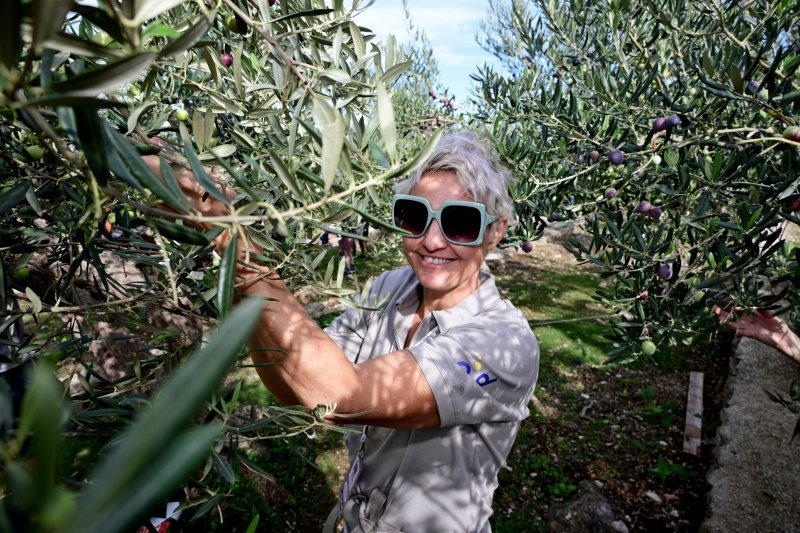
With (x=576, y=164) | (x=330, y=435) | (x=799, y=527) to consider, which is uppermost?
(x=576, y=164)

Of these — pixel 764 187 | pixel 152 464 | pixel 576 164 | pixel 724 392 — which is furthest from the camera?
pixel 724 392

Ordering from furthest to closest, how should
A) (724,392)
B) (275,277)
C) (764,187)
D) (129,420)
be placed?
(724,392)
(764,187)
(275,277)
(129,420)

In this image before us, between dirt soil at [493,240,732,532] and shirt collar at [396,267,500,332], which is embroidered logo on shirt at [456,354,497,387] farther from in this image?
dirt soil at [493,240,732,532]

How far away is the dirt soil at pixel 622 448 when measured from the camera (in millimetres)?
4082

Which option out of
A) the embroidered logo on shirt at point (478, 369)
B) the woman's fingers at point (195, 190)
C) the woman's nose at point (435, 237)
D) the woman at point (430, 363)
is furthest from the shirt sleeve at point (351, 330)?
the woman's fingers at point (195, 190)

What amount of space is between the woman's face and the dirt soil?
2.72 m

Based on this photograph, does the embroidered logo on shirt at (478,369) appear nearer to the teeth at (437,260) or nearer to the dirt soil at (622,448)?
the teeth at (437,260)

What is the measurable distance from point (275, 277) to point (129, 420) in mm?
448

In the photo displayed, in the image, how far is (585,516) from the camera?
3787mm

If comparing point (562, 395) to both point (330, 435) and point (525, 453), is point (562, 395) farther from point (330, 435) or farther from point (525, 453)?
point (330, 435)

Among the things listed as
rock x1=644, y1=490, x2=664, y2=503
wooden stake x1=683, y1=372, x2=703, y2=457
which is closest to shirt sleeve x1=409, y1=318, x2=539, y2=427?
rock x1=644, y1=490, x2=664, y2=503

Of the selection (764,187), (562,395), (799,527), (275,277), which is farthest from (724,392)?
(275,277)

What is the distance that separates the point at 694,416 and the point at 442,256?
4375 mm

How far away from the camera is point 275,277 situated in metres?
1.24
